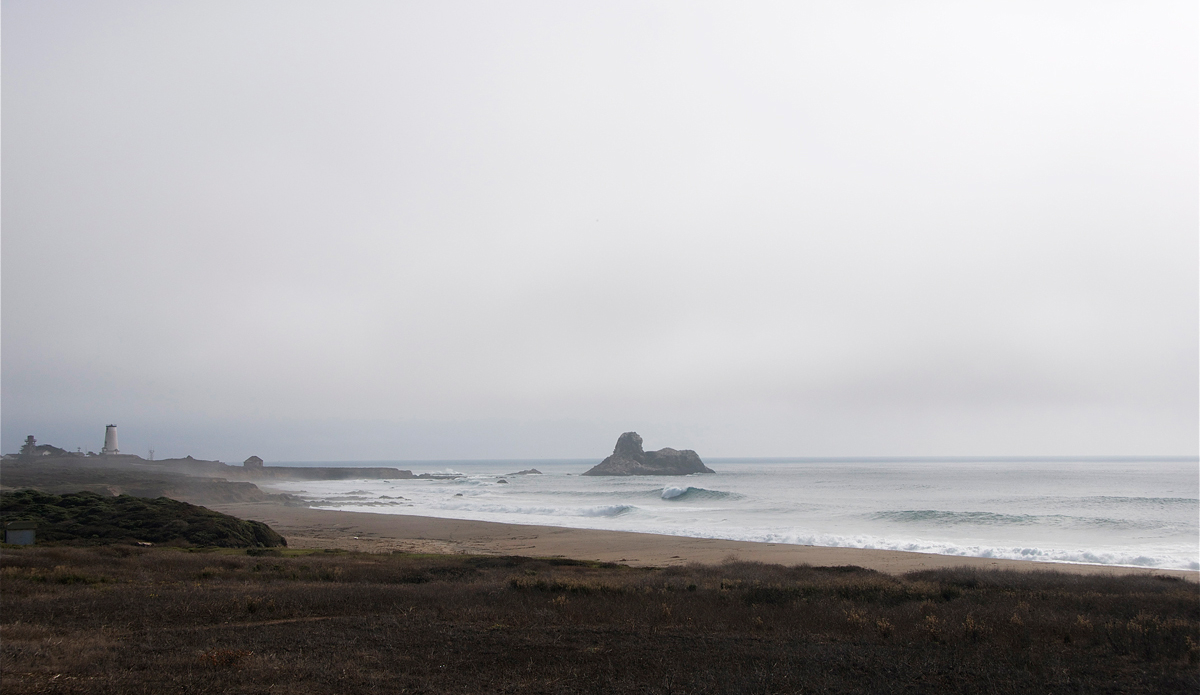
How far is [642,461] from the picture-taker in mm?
118000

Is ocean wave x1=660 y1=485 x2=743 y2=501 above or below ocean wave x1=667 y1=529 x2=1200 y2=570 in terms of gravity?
below

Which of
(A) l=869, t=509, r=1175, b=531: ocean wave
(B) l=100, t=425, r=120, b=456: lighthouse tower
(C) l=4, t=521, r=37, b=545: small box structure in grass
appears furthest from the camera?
(B) l=100, t=425, r=120, b=456: lighthouse tower

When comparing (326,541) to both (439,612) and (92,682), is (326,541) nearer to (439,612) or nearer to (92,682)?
(439,612)

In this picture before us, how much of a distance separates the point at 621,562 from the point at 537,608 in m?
11.7

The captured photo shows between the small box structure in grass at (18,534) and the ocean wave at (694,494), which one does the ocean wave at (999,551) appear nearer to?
the ocean wave at (694,494)

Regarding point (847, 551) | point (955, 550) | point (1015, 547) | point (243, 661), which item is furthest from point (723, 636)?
point (1015, 547)

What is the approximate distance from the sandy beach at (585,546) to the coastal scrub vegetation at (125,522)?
3.65 metres

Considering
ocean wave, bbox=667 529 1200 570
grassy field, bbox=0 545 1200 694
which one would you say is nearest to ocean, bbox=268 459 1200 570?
ocean wave, bbox=667 529 1200 570

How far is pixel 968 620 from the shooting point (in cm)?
1136

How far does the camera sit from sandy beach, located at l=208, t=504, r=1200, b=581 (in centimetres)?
2409

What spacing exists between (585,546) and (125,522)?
20.0 m

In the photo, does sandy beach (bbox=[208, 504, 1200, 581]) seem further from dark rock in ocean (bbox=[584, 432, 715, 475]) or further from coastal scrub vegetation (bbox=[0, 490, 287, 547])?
dark rock in ocean (bbox=[584, 432, 715, 475])

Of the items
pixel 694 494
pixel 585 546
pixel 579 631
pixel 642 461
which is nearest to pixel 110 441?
pixel 642 461

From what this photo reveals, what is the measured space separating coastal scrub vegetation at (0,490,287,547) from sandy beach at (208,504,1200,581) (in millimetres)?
3647
